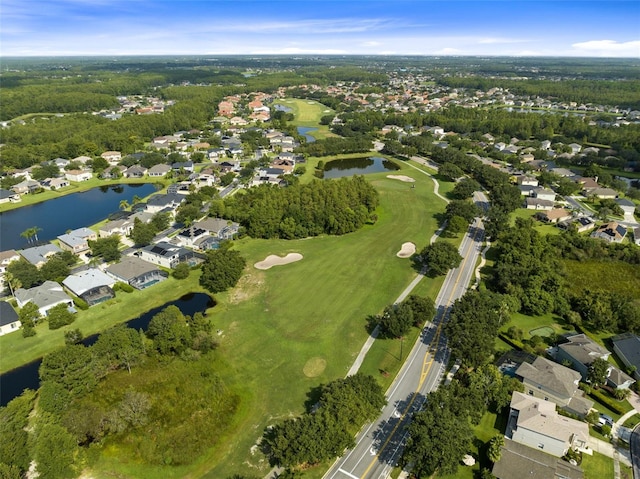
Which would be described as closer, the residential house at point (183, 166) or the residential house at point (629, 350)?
the residential house at point (629, 350)

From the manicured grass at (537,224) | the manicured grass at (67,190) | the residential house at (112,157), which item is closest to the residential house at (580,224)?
the manicured grass at (537,224)

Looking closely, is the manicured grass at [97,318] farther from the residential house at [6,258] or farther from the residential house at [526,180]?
the residential house at [526,180]

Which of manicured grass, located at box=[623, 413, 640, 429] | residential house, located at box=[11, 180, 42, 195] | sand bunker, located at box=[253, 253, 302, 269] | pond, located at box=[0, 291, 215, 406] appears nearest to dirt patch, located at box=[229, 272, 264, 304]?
sand bunker, located at box=[253, 253, 302, 269]

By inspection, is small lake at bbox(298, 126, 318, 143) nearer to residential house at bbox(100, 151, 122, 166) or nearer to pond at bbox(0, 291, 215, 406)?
residential house at bbox(100, 151, 122, 166)

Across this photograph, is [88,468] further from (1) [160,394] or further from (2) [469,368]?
(2) [469,368]

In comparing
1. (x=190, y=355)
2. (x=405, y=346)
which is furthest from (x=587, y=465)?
(x=190, y=355)

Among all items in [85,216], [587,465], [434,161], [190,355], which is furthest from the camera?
[434,161]

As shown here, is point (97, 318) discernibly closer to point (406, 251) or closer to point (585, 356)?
point (406, 251)
